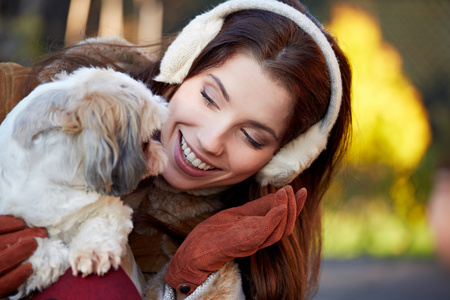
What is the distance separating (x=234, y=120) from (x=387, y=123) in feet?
17.9

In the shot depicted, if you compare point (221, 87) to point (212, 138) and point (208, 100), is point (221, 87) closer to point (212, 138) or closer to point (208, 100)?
point (208, 100)

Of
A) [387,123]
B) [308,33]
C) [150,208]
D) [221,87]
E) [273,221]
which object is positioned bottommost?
[387,123]

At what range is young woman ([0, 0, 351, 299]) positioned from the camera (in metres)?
2.59

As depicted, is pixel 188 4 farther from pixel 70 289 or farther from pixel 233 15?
pixel 70 289

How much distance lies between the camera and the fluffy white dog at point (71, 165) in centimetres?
194

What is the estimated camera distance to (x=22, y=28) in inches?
281

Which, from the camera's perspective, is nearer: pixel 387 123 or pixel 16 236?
pixel 16 236

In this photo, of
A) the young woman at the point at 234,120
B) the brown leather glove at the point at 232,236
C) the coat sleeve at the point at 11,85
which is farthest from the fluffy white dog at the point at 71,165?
the coat sleeve at the point at 11,85

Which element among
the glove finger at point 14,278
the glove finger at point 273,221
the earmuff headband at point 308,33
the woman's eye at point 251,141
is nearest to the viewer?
the glove finger at point 14,278

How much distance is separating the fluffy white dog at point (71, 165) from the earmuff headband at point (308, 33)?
756 mm

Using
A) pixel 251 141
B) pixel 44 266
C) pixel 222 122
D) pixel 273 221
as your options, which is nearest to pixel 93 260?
pixel 44 266

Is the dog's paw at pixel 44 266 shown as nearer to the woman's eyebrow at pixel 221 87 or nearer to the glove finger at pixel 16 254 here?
the glove finger at pixel 16 254

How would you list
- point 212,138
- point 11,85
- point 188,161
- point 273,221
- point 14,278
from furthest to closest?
point 11,85
point 188,161
point 212,138
point 273,221
point 14,278

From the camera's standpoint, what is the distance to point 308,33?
280 centimetres
